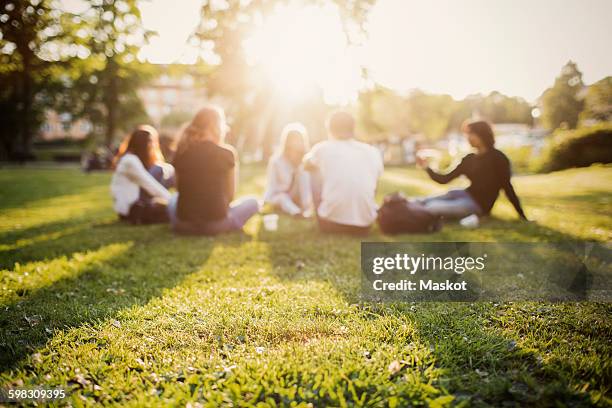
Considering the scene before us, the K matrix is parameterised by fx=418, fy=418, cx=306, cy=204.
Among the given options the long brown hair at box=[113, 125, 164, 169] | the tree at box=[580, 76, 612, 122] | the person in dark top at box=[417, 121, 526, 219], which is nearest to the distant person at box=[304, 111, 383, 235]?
the person in dark top at box=[417, 121, 526, 219]

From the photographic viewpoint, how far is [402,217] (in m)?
6.44

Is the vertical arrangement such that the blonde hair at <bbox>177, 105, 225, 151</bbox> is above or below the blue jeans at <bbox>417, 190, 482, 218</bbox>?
above

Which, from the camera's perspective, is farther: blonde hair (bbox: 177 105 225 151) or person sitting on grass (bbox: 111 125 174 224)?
person sitting on grass (bbox: 111 125 174 224)

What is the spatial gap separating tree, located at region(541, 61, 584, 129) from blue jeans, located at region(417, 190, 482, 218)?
215 centimetres

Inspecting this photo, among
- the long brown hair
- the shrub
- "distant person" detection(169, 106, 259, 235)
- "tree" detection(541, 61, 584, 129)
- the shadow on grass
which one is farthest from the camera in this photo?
the shrub

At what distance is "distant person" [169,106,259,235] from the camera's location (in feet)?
19.9

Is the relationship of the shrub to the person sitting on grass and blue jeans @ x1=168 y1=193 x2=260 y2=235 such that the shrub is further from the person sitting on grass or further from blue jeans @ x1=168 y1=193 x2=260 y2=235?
the person sitting on grass

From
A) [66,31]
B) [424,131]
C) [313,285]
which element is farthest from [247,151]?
[313,285]

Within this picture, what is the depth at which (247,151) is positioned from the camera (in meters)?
57.2

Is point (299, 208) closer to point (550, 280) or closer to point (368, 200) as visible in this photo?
point (368, 200)

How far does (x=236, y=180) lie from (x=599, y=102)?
6020 millimetres

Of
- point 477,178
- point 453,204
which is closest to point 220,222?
point 453,204

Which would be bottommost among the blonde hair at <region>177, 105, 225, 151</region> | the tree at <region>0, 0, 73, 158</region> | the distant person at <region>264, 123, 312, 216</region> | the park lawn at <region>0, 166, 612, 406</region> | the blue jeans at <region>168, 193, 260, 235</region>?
the park lawn at <region>0, 166, 612, 406</region>

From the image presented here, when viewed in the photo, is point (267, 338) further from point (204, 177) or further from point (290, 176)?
point (290, 176)
